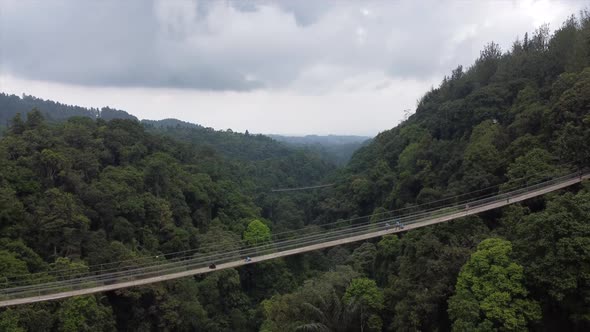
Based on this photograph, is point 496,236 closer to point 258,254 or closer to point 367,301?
point 367,301

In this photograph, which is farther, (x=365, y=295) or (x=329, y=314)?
(x=329, y=314)

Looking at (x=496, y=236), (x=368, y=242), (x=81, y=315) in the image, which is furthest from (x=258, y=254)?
(x=368, y=242)

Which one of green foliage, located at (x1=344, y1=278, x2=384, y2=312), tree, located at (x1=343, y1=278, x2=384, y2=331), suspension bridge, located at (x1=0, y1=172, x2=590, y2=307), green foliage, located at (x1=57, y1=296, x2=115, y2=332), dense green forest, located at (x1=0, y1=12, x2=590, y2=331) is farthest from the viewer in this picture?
green foliage, located at (x1=57, y1=296, x2=115, y2=332)

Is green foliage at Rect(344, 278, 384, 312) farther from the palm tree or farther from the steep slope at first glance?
the palm tree

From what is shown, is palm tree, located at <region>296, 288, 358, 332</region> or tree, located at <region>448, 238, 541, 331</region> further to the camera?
palm tree, located at <region>296, 288, 358, 332</region>

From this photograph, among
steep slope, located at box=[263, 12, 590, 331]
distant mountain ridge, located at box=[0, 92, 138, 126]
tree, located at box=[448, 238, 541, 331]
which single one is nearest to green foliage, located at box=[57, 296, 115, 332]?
steep slope, located at box=[263, 12, 590, 331]

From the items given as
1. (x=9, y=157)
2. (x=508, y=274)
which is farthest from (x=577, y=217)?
(x=9, y=157)

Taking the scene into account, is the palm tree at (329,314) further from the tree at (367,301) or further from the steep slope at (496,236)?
the tree at (367,301)
